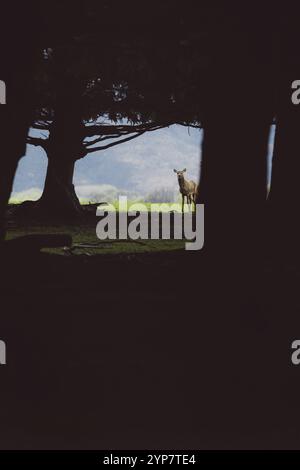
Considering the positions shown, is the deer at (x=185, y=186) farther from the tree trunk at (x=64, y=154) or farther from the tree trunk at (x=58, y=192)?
the tree trunk at (x=58, y=192)

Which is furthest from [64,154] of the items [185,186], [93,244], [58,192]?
[93,244]

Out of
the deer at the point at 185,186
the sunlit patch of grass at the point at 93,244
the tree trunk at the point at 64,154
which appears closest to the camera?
the sunlit patch of grass at the point at 93,244

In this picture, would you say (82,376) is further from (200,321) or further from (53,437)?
(200,321)

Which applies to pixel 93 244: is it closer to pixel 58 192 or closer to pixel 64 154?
pixel 58 192

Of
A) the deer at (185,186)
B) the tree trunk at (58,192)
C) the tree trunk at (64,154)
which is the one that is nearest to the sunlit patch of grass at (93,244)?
the tree trunk at (58,192)

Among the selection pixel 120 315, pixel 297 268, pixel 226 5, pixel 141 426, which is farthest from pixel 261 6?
pixel 141 426

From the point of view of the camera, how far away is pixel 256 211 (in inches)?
310

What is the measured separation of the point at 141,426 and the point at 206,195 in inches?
154

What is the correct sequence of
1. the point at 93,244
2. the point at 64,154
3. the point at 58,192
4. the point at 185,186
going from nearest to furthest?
1. the point at 93,244
2. the point at 58,192
3. the point at 64,154
4. the point at 185,186

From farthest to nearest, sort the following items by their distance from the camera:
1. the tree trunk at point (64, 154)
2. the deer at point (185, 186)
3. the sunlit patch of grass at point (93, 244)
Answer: the deer at point (185, 186)
the tree trunk at point (64, 154)
the sunlit patch of grass at point (93, 244)

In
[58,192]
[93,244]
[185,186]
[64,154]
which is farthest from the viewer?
[185,186]

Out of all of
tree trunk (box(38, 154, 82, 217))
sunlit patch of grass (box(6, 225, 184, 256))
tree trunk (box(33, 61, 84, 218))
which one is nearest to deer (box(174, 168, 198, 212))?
tree trunk (box(33, 61, 84, 218))

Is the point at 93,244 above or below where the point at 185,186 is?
below

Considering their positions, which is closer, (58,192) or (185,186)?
(58,192)
